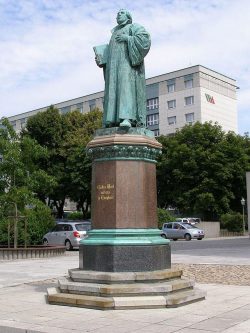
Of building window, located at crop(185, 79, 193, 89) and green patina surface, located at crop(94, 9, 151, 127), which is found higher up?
building window, located at crop(185, 79, 193, 89)

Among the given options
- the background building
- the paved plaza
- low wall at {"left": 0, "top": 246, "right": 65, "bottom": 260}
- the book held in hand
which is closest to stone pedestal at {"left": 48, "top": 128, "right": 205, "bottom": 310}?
the paved plaza

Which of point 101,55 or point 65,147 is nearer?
point 101,55

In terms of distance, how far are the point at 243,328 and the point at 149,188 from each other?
3339 mm

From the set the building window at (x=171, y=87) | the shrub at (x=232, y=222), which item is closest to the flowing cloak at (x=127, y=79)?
the shrub at (x=232, y=222)

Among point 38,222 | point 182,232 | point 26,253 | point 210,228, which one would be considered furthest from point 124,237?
point 210,228

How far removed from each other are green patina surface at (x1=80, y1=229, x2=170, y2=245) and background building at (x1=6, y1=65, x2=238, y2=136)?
64025 millimetres

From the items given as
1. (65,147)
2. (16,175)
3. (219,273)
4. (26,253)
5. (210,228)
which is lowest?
(219,273)

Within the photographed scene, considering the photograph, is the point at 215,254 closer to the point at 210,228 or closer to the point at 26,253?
the point at 26,253

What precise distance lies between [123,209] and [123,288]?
1.49m

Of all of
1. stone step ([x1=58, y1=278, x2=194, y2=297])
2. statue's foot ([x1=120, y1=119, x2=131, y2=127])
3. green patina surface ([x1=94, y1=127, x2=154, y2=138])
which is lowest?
stone step ([x1=58, y1=278, x2=194, y2=297])

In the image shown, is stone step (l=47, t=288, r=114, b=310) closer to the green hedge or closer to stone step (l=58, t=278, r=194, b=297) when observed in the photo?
stone step (l=58, t=278, r=194, b=297)

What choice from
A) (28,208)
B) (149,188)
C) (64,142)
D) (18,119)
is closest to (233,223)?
(64,142)

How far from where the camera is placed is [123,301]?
8.25m

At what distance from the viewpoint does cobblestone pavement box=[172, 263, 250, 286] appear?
12.6 meters
